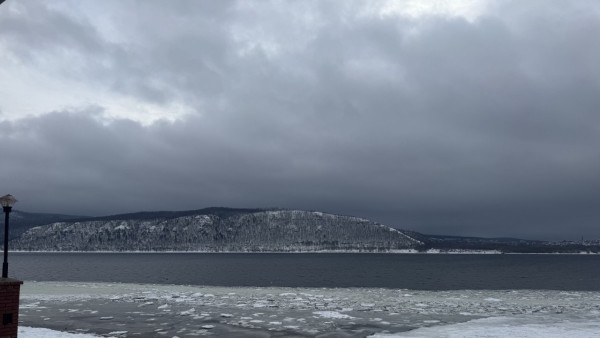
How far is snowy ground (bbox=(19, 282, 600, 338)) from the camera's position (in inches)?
891

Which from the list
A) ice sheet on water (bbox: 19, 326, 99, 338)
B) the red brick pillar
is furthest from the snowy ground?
the red brick pillar

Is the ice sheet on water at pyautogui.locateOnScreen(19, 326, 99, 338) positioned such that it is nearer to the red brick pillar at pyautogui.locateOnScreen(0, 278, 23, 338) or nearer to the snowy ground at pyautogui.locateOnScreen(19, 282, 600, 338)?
→ the snowy ground at pyautogui.locateOnScreen(19, 282, 600, 338)

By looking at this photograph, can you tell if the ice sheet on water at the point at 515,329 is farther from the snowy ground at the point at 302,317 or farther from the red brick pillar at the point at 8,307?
the red brick pillar at the point at 8,307

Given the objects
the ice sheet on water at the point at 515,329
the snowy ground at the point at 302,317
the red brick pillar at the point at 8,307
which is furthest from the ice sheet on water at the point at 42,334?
the ice sheet on water at the point at 515,329

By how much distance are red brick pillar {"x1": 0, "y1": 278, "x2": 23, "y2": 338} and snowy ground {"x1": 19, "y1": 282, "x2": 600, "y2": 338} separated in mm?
3295

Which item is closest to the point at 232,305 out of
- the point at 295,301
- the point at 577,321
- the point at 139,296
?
the point at 295,301

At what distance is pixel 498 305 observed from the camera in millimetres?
34812

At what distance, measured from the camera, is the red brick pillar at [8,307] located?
16.9 m

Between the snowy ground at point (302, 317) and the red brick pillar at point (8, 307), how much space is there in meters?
3.30

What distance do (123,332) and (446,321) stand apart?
16.4 meters

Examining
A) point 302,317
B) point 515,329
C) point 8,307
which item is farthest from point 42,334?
point 515,329

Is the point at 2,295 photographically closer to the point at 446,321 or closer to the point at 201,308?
the point at 201,308

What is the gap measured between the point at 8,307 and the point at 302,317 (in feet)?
49.9

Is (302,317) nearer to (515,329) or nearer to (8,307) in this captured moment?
(515,329)
